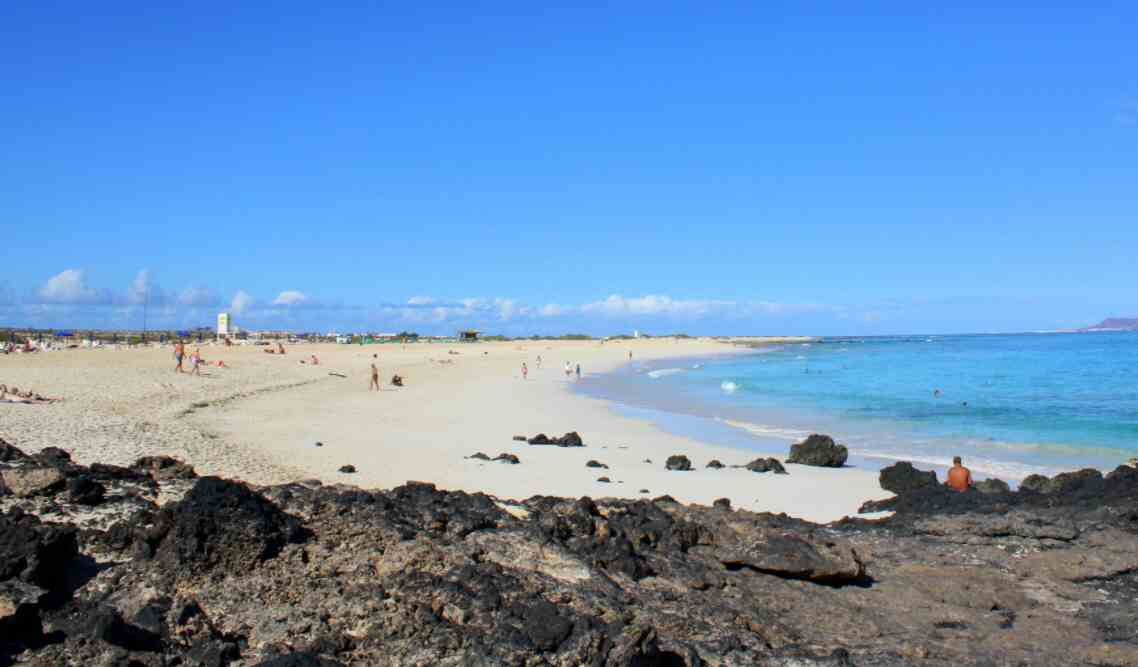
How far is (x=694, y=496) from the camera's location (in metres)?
14.3

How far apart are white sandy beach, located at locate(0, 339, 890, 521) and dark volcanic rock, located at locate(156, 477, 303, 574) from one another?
7.27 m

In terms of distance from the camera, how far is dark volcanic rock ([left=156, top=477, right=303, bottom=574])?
618 cm

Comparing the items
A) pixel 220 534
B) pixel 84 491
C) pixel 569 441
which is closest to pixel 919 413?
pixel 569 441

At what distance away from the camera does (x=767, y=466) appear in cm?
1745

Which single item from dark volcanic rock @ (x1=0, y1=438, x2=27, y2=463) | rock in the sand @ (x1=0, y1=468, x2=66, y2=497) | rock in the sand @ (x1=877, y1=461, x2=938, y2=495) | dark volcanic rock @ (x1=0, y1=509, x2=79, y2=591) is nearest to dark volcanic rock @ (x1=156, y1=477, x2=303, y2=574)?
dark volcanic rock @ (x1=0, y1=509, x2=79, y2=591)

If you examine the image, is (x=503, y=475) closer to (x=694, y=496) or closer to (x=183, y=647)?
(x=694, y=496)

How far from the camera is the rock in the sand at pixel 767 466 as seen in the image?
1732 cm

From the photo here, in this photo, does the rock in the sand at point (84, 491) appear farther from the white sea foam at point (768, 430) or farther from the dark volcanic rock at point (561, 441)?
the white sea foam at point (768, 430)

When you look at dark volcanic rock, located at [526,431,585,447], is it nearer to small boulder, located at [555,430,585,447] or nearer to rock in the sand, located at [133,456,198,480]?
small boulder, located at [555,430,585,447]

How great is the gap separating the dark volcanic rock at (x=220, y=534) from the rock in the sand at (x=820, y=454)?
46.2ft

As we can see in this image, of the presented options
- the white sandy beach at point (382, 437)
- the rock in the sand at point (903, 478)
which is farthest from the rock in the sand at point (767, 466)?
the rock in the sand at point (903, 478)

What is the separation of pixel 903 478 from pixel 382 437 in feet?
38.1

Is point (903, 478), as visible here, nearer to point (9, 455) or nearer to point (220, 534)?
point (220, 534)

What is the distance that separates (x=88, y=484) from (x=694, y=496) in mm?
9261
